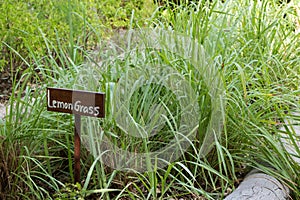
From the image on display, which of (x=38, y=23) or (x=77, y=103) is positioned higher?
(x=38, y=23)

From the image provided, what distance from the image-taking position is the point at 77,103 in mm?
2260

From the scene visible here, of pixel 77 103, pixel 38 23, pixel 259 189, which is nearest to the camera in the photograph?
pixel 77 103

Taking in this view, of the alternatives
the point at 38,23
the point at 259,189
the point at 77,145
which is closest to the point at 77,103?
the point at 77,145

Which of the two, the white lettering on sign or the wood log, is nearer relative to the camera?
the white lettering on sign

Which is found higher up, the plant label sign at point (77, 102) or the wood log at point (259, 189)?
the plant label sign at point (77, 102)

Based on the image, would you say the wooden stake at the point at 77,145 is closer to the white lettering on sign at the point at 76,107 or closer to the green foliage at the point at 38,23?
the white lettering on sign at the point at 76,107

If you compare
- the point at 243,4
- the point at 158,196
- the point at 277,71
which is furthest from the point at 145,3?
the point at 158,196

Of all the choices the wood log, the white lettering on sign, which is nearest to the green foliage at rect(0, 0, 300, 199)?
the wood log

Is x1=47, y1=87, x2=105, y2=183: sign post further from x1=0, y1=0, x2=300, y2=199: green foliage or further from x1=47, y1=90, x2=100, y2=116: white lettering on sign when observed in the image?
x1=0, y1=0, x2=300, y2=199: green foliage

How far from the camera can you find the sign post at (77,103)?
220cm

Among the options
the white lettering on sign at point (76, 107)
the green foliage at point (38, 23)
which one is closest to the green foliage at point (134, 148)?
the white lettering on sign at point (76, 107)

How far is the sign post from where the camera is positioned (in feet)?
7.23

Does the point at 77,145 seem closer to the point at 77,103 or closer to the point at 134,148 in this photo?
the point at 77,103

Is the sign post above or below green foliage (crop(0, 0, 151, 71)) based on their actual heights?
below
